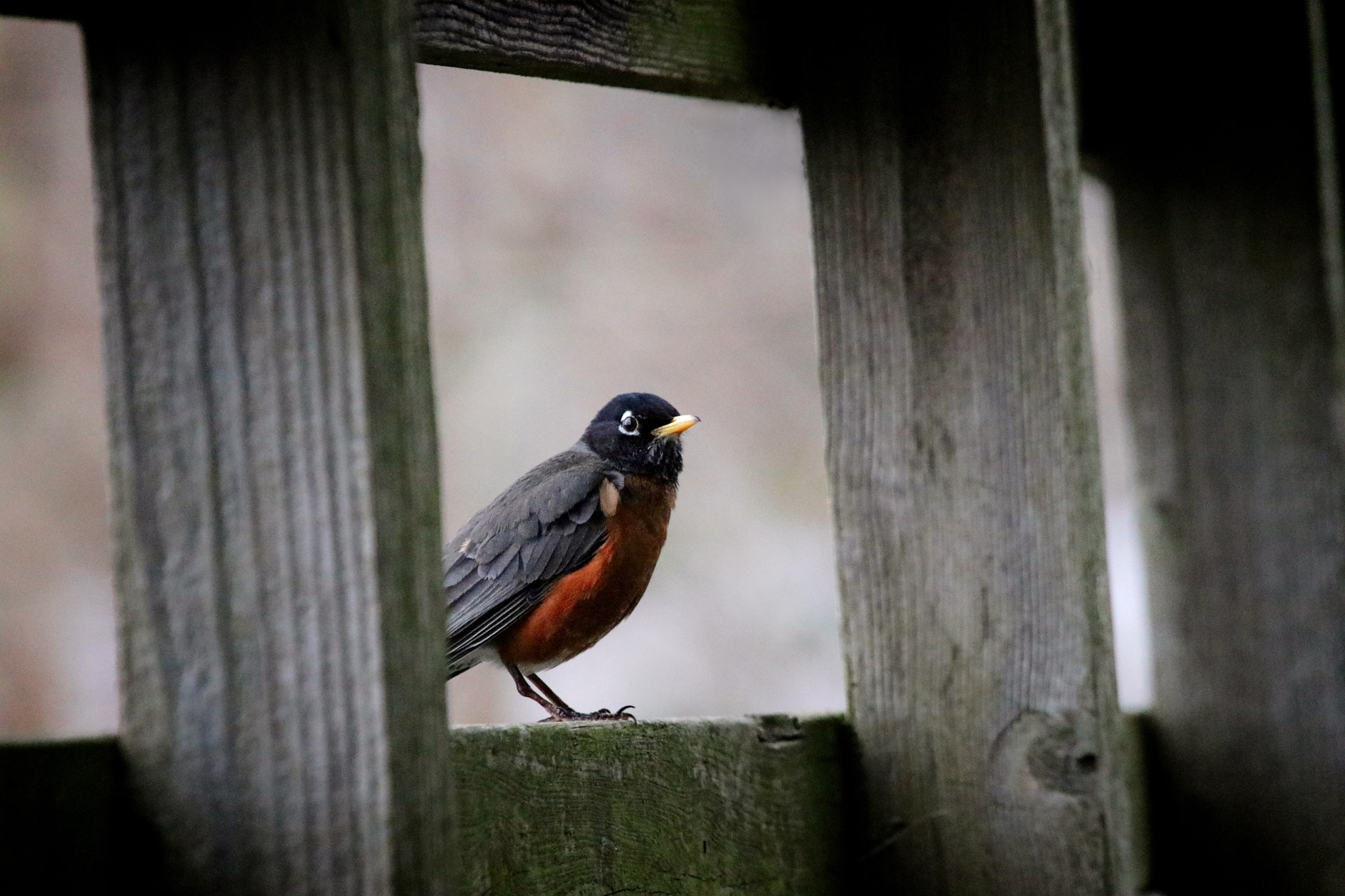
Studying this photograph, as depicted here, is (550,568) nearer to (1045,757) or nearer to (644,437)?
(644,437)

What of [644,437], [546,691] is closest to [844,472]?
[546,691]

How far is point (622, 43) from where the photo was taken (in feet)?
6.48

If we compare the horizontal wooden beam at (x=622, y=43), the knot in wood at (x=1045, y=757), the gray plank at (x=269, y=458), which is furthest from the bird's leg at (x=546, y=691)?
the gray plank at (x=269, y=458)

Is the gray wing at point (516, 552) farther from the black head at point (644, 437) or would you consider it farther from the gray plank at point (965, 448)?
the gray plank at point (965, 448)

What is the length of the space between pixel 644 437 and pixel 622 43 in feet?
8.03

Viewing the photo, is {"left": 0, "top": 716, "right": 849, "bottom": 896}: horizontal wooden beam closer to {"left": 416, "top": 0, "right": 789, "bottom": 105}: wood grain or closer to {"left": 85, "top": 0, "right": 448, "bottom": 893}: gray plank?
{"left": 85, "top": 0, "right": 448, "bottom": 893}: gray plank

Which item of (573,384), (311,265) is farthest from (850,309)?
(573,384)

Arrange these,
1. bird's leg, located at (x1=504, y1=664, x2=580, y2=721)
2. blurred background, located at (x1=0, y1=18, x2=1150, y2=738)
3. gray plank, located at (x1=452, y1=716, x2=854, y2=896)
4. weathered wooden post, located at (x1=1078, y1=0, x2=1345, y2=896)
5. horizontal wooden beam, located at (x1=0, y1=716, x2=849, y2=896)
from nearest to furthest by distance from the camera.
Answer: horizontal wooden beam, located at (x1=0, y1=716, x2=849, y2=896)
gray plank, located at (x1=452, y1=716, x2=854, y2=896)
weathered wooden post, located at (x1=1078, y1=0, x2=1345, y2=896)
bird's leg, located at (x1=504, y1=664, x2=580, y2=721)
blurred background, located at (x1=0, y1=18, x2=1150, y2=738)

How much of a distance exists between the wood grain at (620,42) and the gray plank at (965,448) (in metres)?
0.12

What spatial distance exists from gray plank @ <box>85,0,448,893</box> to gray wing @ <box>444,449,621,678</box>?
2397mm

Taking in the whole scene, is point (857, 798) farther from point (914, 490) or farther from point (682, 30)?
point (682, 30)

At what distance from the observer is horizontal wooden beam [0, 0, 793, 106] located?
5.89 feet

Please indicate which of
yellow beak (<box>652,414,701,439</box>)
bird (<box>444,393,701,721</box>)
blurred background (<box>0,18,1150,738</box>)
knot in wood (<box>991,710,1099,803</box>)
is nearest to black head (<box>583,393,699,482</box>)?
yellow beak (<box>652,414,701,439</box>)

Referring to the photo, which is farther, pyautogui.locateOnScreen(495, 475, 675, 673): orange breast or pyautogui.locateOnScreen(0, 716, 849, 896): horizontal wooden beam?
pyautogui.locateOnScreen(495, 475, 675, 673): orange breast
